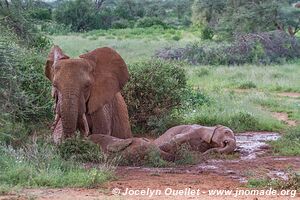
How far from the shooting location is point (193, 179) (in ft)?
26.1

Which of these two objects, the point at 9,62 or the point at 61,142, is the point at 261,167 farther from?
the point at 9,62

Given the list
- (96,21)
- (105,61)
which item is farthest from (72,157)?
(96,21)

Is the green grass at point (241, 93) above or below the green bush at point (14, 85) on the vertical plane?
below

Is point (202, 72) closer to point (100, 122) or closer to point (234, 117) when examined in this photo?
point (234, 117)

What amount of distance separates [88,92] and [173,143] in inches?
53.1

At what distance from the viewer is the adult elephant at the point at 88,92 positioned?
28.2 feet

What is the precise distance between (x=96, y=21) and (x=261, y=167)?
39.8 meters

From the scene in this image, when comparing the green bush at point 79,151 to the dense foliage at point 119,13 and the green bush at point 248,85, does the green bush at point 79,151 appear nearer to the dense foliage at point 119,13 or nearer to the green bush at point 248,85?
the green bush at point 248,85

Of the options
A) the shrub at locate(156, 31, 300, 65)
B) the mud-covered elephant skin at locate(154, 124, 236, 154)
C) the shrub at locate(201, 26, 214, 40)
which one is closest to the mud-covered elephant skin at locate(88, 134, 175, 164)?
the mud-covered elephant skin at locate(154, 124, 236, 154)

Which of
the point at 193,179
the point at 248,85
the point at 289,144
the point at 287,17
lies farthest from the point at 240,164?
the point at 287,17

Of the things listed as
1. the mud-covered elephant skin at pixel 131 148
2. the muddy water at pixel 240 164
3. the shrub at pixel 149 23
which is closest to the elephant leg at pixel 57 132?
the mud-covered elephant skin at pixel 131 148

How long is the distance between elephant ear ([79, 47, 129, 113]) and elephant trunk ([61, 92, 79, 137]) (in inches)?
28.3

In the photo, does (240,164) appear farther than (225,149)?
No

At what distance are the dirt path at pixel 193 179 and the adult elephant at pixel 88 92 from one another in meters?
0.97
